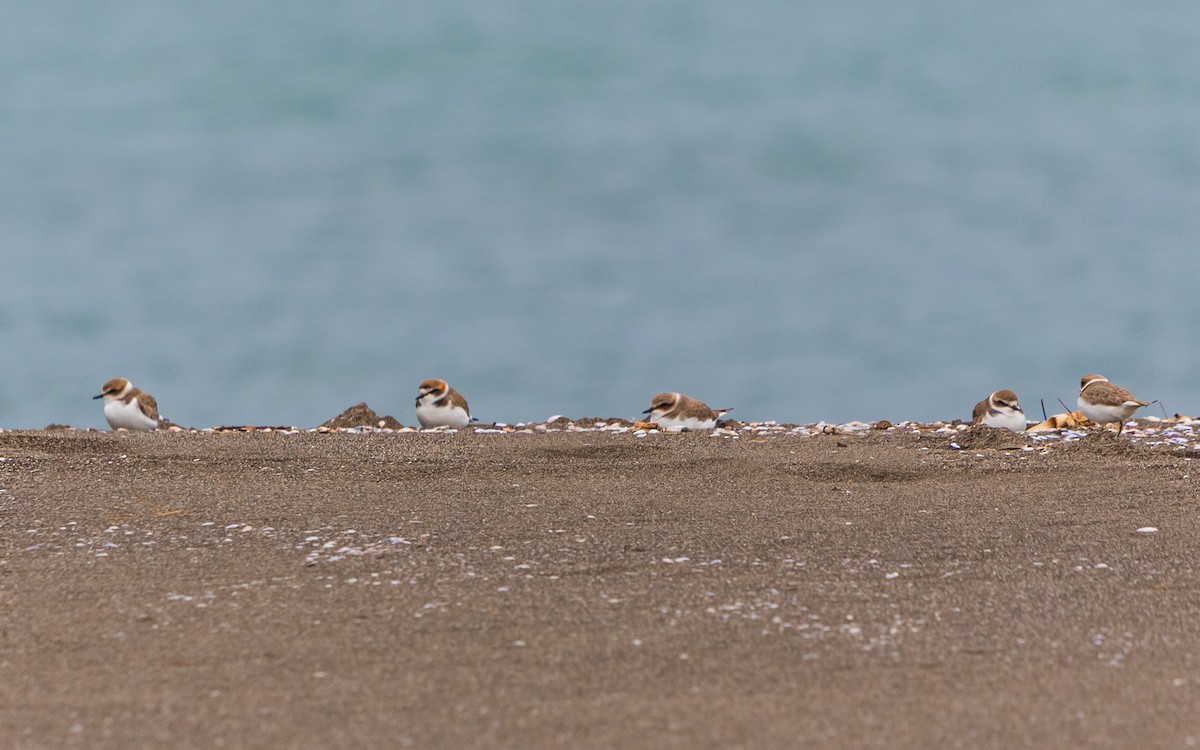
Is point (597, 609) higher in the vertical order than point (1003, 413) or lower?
lower

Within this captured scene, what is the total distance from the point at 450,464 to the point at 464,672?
3.84 m

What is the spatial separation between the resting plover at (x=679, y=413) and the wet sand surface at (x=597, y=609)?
4.07 metres

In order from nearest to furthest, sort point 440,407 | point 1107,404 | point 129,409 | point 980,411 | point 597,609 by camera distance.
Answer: point 597,609 → point 1107,404 → point 980,411 → point 129,409 → point 440,407

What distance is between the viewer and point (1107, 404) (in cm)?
950

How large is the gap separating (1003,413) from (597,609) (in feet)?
23.2

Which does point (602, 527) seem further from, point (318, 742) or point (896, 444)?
point (896, 444)

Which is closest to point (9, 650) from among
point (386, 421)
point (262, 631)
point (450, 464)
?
point (262, 631)

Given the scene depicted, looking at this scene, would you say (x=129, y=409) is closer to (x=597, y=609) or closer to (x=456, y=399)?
(x=456, y=399)

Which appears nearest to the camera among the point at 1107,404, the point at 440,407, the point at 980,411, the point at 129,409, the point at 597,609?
the point at 597,609

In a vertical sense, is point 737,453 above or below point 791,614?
above

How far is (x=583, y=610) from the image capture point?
362cm

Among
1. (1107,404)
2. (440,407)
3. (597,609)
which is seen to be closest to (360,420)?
(440,407)

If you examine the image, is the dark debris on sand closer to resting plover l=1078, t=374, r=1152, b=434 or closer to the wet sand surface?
the wet sand surface

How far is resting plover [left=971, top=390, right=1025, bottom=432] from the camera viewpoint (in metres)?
9.66
